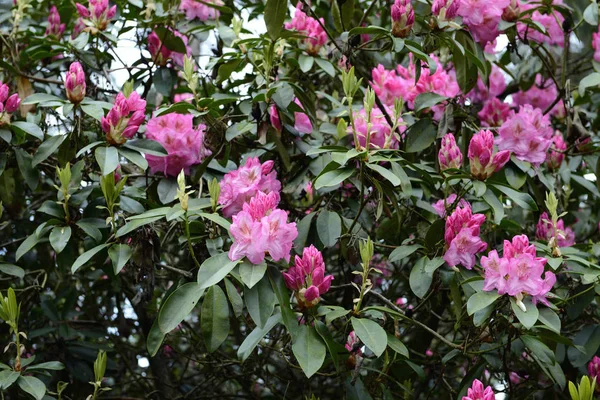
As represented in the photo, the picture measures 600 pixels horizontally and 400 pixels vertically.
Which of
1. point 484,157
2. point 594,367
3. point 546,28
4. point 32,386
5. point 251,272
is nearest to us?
point 251,272

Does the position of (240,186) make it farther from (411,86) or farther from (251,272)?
(411,86)

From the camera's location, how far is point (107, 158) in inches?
73.9

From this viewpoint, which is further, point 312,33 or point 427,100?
point 312,33

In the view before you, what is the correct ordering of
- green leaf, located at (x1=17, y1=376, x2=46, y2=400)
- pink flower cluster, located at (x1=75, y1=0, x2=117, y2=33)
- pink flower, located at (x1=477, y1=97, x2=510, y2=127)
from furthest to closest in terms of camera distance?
pink flower, located at (x1=477, y1=97, x2=510, y2=127), pink flower cluster, located at (x1=75, y1=0, x2=117, y2=33), green leaf, located at (x1=17, y1=376, x2=46, y2=400)

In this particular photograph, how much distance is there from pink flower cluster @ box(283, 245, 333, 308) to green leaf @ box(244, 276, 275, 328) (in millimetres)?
83

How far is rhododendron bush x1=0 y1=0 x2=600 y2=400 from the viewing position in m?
1.69

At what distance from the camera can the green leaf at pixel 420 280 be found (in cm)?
181

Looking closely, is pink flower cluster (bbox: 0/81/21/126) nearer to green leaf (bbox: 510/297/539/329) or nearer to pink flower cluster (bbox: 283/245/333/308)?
pink flower cluster (bbox: 283/245/333/308)

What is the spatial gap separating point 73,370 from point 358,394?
1.04m

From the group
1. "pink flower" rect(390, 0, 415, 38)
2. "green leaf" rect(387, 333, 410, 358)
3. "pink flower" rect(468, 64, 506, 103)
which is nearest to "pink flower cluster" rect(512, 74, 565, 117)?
"pink flower" rect(468, 64, 506, 103)

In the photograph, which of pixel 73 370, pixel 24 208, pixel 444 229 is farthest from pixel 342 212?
pixel 24 208

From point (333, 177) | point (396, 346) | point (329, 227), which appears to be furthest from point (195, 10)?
point (396, 346)

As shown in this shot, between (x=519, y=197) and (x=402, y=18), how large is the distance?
58cm

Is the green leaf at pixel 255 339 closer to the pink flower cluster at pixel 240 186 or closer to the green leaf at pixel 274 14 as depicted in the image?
the pink flower cluster at pixel 240 186
